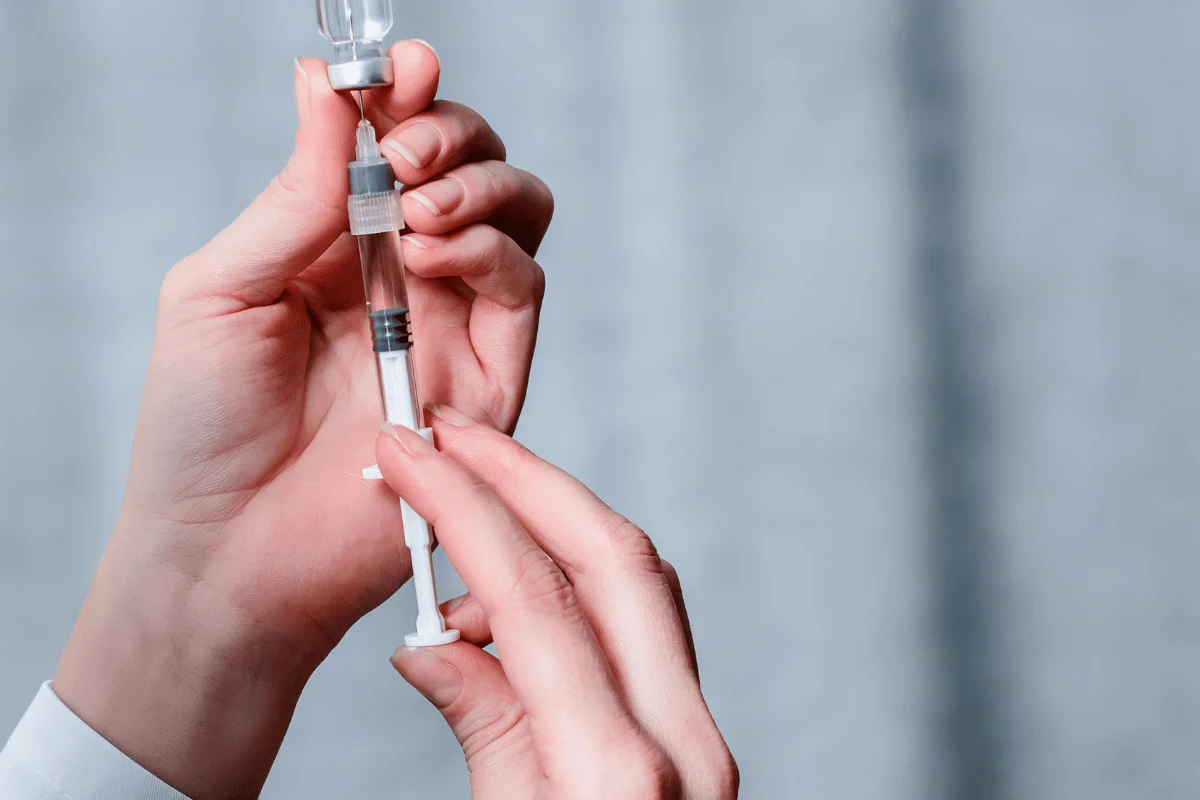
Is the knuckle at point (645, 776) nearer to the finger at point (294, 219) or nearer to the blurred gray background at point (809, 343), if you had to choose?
the finger at point (294, 219)

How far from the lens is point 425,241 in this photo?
93cm

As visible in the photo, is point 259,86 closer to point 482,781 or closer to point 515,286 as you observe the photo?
point 515,286

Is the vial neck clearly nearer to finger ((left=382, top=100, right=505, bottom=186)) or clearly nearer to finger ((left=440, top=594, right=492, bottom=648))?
finger ((left=382, top=100, right=505, bottom=186))

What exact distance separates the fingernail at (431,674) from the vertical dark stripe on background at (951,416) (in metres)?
0.99

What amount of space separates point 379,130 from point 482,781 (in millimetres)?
496

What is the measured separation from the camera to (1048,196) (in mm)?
1628

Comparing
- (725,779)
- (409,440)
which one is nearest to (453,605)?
(409,440)

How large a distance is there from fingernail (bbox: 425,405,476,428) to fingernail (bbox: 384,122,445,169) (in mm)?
203

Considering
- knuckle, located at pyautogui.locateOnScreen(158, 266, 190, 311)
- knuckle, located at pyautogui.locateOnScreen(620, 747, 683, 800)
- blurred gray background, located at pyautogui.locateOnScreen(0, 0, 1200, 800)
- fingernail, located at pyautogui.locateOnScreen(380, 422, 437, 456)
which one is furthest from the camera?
blurred gray background, located at pyautogui.locateOnScreen(0, 0, 1200, 800)

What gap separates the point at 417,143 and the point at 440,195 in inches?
1.8

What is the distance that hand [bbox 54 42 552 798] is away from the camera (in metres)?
0.92

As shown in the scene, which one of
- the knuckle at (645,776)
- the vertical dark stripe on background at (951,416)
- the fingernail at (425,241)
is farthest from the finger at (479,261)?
the vertical dark stripe on background at (951,416)

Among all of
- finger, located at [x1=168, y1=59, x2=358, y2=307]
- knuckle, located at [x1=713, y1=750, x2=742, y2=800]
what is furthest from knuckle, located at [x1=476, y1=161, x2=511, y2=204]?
knuckle, located at [x1=713, y1=750, x2=742, y2=800]

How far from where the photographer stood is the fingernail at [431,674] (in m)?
0.83
